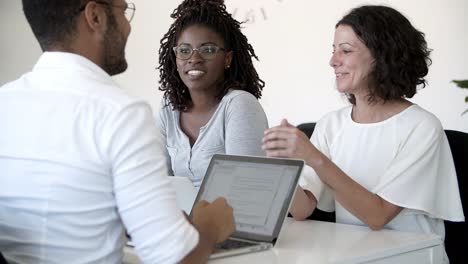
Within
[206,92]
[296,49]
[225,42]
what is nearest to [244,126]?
[206,92]

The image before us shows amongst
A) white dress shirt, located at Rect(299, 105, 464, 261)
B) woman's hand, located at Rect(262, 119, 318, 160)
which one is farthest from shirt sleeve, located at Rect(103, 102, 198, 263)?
white dress shirt, located at Rect(299, 105, 464, 261)

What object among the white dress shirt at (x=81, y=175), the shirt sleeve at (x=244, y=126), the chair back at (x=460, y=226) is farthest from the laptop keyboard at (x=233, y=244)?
the chair back at (x=460, y=226)

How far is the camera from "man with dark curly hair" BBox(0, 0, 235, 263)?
103cm

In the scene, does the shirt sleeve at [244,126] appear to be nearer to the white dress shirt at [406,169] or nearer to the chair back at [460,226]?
the white dress shirt at [406,169]

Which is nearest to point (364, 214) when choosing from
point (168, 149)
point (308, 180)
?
point (308, 180)

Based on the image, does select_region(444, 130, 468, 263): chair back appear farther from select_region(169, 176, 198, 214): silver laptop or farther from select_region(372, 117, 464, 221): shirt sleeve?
select_region(169, 176, 198, 214): silver laptop

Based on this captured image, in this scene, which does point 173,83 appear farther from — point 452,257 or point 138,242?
point 138,242

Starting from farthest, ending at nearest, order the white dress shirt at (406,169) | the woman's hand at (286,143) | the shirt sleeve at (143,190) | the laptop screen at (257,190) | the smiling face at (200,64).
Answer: the smiling face at (200,64), the white dress shirt at (406,169), the woman's hand at (286,143), the laptop screen at (257,190), the shirt sleeve at (143,190)

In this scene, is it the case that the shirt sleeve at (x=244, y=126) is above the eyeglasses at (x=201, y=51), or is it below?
below

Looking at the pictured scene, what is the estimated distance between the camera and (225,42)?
7.41 feet

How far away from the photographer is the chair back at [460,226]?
6.14 ft

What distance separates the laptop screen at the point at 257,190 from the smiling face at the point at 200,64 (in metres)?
0.69

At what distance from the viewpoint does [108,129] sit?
1023 millimetres

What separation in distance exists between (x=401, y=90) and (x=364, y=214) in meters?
0.41
